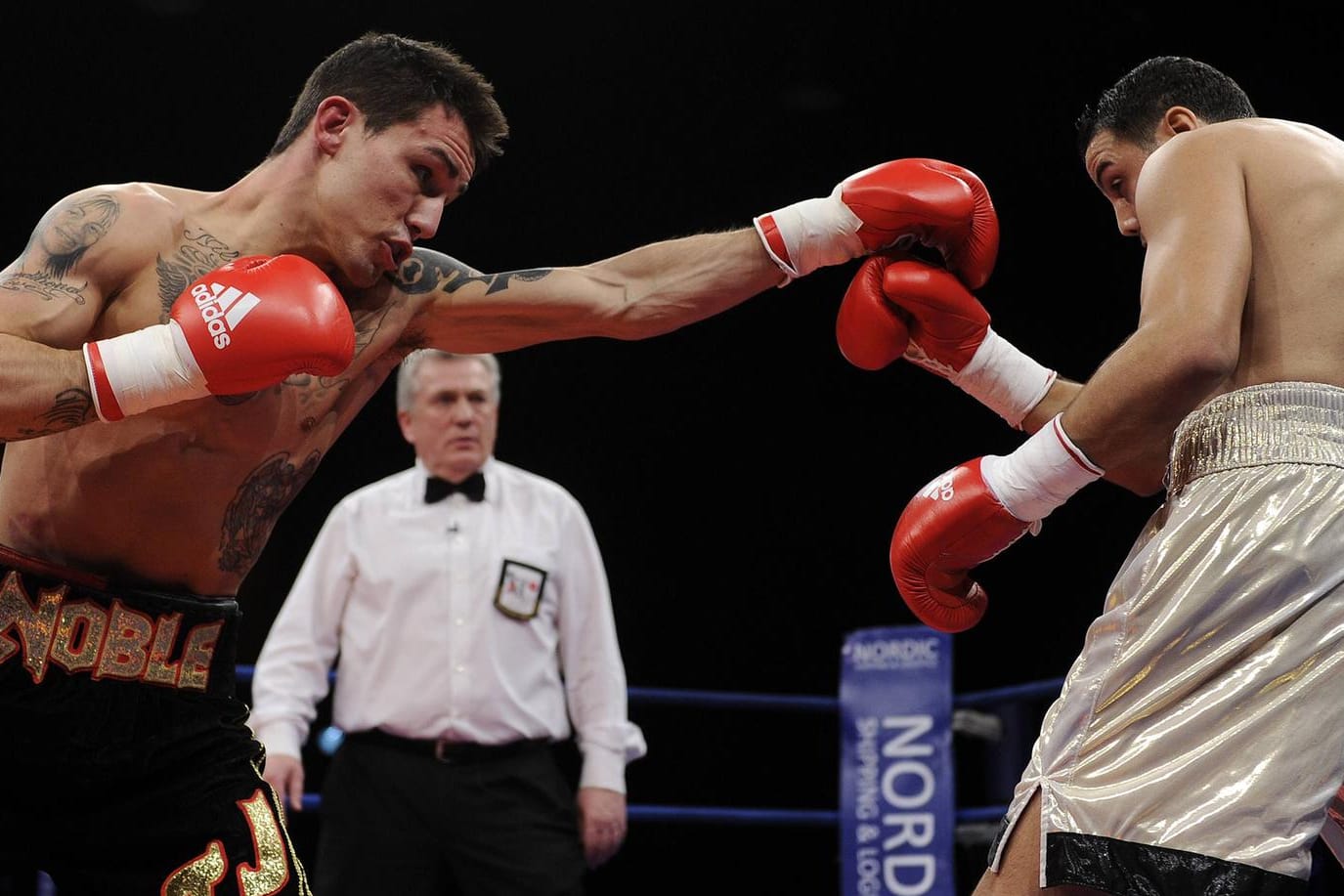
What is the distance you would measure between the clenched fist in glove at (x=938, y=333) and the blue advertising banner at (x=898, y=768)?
46.7 inches

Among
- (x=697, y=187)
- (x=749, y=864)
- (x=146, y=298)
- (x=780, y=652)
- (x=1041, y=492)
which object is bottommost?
(x=749, y=864)

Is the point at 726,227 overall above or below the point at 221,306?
above

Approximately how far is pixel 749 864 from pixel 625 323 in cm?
466

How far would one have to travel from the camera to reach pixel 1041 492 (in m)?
1.46

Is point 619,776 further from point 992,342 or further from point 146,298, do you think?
point 146,298

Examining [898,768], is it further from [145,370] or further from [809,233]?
[145,370]

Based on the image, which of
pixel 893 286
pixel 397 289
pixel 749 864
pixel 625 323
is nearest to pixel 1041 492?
pixel 893 286

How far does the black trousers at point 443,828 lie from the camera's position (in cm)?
255

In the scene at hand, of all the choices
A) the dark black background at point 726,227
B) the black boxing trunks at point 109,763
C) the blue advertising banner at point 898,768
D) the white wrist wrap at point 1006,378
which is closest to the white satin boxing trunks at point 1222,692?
the white wrist wrap at point 1006,378

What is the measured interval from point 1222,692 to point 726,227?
3982mm

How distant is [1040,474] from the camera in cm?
144

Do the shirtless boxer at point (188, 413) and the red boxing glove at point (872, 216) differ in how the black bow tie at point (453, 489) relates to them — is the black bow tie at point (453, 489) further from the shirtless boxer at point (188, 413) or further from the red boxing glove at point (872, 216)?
the red boxing glove at point (872, 216)

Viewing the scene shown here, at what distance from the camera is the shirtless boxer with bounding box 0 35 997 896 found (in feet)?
4.72

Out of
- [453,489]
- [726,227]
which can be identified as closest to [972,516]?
[453,489]
